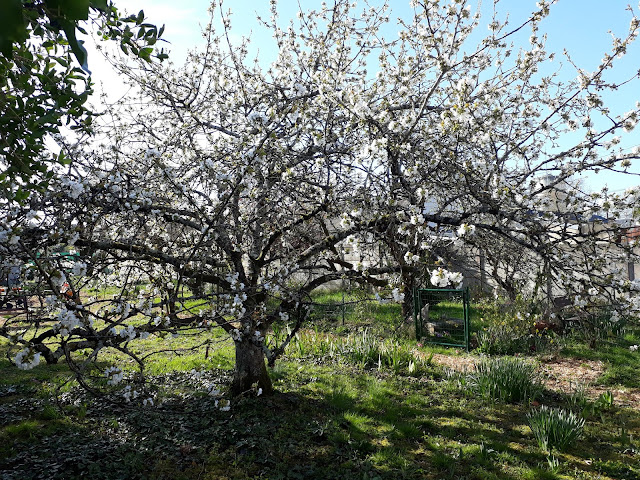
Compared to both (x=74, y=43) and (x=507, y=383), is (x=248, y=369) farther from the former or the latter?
(x=74, y=43)

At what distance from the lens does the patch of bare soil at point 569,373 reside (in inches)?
236

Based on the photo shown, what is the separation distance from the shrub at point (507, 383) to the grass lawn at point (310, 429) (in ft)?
0.32

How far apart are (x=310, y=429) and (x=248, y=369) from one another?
1.00 meters

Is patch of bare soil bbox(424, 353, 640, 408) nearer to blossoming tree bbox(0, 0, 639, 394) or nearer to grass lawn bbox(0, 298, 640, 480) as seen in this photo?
grass lawn bbox(0, 298, 640, 480)

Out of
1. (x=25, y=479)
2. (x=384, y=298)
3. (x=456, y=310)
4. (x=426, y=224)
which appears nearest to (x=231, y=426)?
(x=25, y=479)

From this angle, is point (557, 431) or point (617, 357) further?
point (617, 357)

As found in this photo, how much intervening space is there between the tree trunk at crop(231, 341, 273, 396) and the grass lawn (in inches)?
5.1

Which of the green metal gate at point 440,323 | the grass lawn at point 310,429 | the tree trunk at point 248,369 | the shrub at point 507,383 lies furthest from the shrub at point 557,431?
the green metal gate at point 440,323

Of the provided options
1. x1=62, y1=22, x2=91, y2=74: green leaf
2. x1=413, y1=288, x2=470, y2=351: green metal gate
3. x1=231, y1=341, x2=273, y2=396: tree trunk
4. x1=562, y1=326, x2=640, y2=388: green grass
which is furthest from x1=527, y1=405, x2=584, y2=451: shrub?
x1=62, y1=22, x2=91, y2=74: green leaf

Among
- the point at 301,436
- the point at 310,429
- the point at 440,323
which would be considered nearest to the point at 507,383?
the point at 310,429

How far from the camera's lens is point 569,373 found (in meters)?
6.77

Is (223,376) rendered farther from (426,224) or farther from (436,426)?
(426,224)

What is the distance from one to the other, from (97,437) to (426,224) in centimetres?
373

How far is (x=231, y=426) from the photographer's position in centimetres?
457
